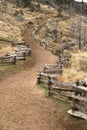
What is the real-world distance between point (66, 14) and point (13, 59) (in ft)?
273

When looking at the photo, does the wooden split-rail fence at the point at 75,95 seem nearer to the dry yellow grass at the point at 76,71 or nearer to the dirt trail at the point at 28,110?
the dirt trail at the point at 28,110

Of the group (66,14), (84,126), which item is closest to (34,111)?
(84,126)

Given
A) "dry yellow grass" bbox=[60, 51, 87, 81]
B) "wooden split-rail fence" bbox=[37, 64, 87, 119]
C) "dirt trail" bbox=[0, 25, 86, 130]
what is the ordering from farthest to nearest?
"dry yellow grass" bbox=[60, 51, 87, 81] → "wooden split-rail fence" bbox=[37, 64, 87, 119] → "dirt trail" bbox=[0, 25, 86, 130]

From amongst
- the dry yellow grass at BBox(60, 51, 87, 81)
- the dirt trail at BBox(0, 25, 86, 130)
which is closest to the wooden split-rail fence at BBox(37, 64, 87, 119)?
the dirt trail at BBox(0, 25, 86, 130)

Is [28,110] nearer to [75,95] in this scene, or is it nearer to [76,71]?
[75,95]

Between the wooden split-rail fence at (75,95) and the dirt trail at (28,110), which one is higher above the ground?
the wooden split-rail fence at (75,95)

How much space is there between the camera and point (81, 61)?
95.0ft

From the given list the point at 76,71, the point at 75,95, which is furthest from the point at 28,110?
the point at 76,71

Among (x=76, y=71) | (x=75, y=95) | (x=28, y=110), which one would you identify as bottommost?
(x=28, y=110)

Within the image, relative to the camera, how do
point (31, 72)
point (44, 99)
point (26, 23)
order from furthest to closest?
point (26, 23) < point (31, 72) < point (44, 99)

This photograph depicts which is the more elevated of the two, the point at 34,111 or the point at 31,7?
the point at 31,7

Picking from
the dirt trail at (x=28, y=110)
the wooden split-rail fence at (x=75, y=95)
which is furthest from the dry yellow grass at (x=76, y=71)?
the wooden split-rail fence at (x=75, y=95)

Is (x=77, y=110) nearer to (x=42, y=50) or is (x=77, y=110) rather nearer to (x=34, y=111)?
(x=34, y=111)

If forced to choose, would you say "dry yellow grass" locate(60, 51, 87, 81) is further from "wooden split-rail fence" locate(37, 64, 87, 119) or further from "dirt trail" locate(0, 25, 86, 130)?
"wooden split-rail fence" locate(37, 64, 87, 119)
